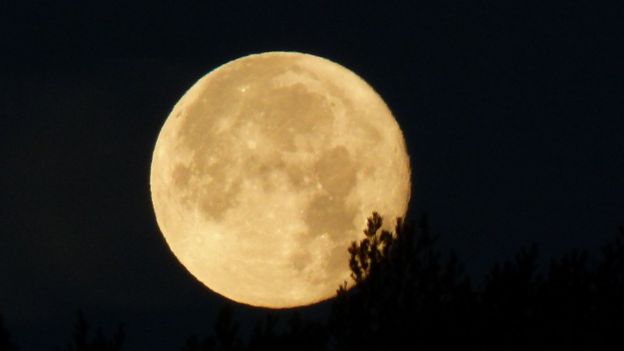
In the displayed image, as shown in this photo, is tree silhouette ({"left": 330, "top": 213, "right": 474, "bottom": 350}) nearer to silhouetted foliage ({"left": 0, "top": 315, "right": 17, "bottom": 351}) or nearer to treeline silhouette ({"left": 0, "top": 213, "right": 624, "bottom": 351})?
treeline silhouette ({"left": 0, "top": 213, "right": 624, "bottom": 351})

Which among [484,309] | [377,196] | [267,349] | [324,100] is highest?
[324,100]

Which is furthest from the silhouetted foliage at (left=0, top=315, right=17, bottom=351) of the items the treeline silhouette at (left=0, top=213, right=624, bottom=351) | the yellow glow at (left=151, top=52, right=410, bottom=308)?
the yellow glow at (left=151, top=52, right=410, bottom=308)

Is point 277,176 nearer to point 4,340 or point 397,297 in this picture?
point 397,297

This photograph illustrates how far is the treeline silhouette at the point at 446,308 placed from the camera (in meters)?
15.5

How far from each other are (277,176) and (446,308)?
4355mm

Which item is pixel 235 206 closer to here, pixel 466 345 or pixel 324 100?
pixel 324 100

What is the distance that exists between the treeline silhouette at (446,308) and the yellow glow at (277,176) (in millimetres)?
1875

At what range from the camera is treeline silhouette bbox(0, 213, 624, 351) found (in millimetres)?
15492

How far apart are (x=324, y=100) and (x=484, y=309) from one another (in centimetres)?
565

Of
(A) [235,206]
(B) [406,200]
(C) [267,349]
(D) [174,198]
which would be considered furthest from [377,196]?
(C) [267,349]

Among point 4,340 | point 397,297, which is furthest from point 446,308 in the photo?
point 4,340

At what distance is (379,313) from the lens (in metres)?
17.2

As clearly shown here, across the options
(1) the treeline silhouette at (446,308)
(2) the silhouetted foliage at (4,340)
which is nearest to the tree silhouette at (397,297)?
(1) the treeline silhouette at (446,308)

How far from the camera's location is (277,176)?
787 inches
